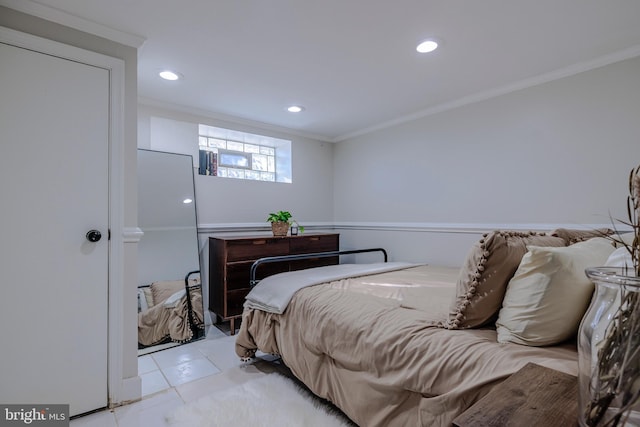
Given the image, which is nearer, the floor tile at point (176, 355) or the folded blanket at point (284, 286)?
the folded blanket at point (284, 286)

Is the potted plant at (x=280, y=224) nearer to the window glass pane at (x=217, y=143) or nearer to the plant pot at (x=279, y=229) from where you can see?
the plant pot at (x=279, y=229)

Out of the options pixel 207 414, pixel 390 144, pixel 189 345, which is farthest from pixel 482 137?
pixel 189 345

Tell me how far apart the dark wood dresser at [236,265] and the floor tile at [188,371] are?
0.61 meters

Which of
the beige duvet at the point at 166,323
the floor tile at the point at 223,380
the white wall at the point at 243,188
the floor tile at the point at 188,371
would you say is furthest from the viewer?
the white wall at the point at 243,188

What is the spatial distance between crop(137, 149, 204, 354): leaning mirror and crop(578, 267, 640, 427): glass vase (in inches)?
114

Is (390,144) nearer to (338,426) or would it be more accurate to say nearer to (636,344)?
(338,426)

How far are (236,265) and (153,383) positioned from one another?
117cm

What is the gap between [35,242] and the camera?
1.66m

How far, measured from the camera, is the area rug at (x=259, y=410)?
1648 millimetres

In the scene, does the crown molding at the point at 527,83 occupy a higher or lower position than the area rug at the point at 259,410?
higher

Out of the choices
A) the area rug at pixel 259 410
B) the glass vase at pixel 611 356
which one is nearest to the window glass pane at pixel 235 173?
the area rug at pixel 259 410

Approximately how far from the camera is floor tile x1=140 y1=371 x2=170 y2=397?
2018 millimetres

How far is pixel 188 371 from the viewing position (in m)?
2.27

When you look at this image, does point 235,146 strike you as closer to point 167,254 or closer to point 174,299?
point 167,254
